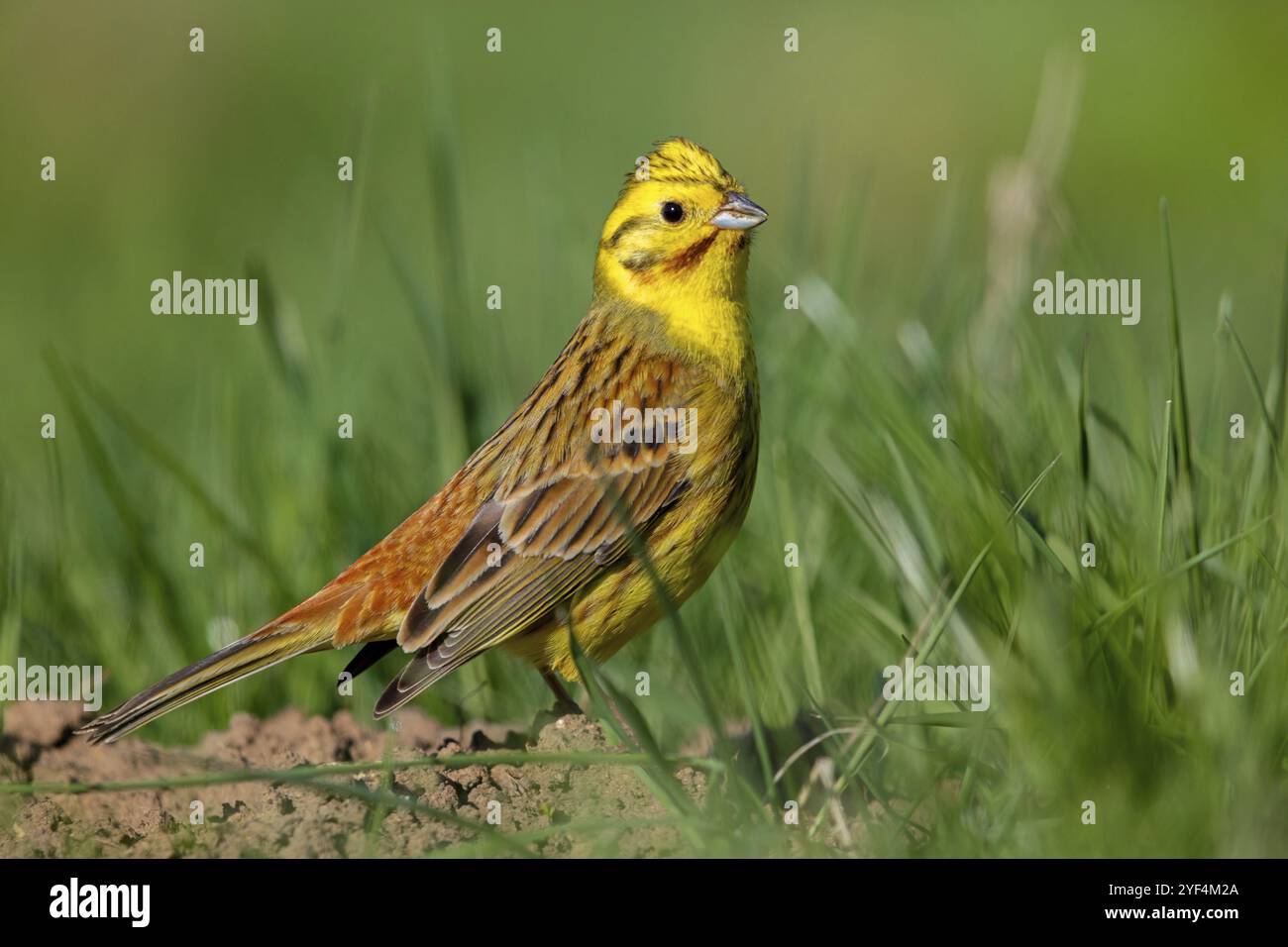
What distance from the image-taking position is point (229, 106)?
11.9 meters

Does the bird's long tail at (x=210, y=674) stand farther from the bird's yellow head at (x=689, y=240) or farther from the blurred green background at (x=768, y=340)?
the bird's yellow head at (x=689, y=240)

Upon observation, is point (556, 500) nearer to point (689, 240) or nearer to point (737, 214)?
point (689, 240)

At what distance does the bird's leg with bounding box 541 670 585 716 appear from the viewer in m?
5.01

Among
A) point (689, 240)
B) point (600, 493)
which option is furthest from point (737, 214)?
point (600, 493)

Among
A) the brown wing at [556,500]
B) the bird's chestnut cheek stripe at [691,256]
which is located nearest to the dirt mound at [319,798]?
the brown wing at [556,500]

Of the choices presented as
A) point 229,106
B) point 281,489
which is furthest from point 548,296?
point 229,106

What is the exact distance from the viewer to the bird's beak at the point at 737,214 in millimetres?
4945

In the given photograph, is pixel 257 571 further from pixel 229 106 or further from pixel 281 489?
pixel 229 106

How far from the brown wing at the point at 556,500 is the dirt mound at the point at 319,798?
13.8 inches

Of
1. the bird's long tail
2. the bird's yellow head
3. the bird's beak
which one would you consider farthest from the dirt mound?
the bird's beak

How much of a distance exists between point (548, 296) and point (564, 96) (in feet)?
16.3

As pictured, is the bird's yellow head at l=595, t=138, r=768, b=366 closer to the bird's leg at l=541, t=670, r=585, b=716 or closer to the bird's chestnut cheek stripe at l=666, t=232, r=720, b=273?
the bird's chestnut cheek stripe at l=666, t=232, r=720, b=273

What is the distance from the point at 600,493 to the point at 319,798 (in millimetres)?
1360
